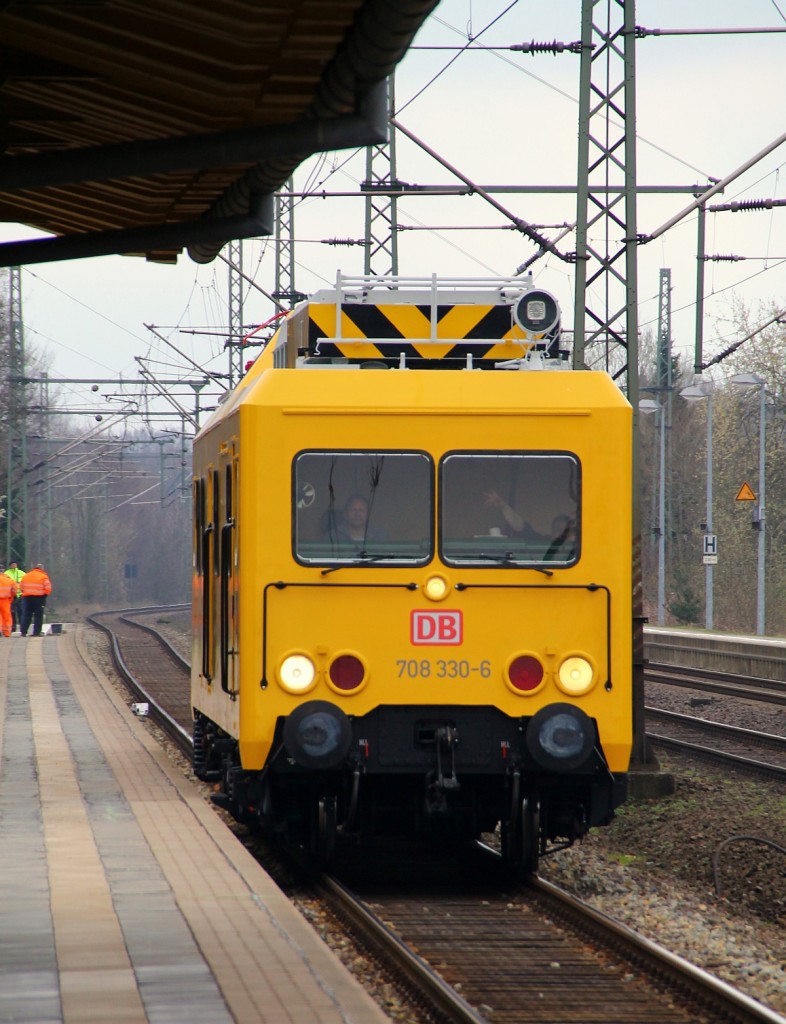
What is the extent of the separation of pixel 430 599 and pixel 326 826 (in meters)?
1.43

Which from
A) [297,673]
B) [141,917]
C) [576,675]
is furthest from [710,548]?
[141,917]

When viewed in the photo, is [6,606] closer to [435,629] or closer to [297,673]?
[297,673]

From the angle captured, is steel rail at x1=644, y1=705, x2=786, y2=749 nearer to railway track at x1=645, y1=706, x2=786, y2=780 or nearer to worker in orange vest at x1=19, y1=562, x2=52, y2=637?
railway track at x1=645, y1=706, x2=786, y2=780

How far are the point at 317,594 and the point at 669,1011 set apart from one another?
124 inches

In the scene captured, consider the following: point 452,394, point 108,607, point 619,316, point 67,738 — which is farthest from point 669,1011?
point 108,607

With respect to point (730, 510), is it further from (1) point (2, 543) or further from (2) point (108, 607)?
(2) point (108, 607)

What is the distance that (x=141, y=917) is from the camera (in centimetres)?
788

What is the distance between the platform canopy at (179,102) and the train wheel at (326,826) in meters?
3.44

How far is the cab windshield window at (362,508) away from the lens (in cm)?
934

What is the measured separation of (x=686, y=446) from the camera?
68.2 metres

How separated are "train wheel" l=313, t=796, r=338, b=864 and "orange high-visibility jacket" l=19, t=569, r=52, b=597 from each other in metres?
30.8

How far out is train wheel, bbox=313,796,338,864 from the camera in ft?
31.1

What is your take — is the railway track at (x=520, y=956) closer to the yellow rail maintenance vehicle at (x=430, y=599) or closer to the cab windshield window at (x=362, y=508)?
the yellow rail maintenance vehicle at (x=430, y=599)

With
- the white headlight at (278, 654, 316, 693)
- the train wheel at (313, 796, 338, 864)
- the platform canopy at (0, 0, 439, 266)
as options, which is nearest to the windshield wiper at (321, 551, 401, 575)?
the white headlight at (278, 654, 316, 693)
